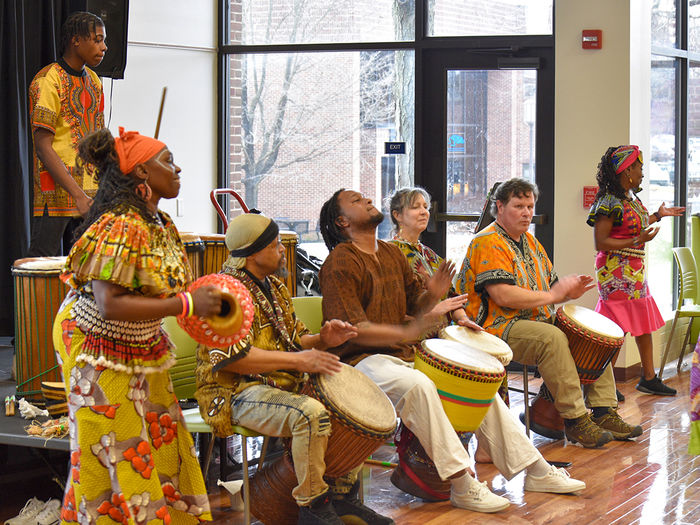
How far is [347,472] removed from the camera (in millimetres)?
3373

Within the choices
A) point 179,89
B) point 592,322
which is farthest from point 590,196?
point 179,89

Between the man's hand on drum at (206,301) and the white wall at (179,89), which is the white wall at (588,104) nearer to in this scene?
the white wall at (179,89)

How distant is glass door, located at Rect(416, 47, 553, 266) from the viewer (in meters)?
6.75

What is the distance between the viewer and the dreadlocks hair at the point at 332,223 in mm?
4000

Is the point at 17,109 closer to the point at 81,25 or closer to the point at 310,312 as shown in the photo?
the point at 81,25

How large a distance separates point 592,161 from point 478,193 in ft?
3.15

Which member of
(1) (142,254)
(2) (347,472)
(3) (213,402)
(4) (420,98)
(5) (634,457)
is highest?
A: (4) (420,98)

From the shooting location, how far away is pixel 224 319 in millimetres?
2738

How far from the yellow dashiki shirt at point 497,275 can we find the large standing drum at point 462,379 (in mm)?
704

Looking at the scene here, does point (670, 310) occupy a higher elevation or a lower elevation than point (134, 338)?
lower

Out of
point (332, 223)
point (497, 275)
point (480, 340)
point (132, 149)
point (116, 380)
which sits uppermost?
point (132, 149)

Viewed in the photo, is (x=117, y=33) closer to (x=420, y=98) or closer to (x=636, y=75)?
(x=420, y=98)

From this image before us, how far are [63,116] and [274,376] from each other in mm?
1566

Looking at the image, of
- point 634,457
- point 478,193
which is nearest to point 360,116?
point 478,193
